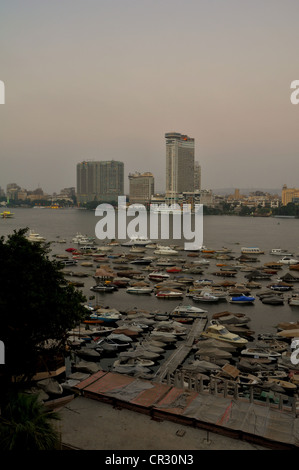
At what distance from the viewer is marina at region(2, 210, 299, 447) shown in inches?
271

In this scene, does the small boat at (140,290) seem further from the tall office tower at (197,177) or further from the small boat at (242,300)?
the tall office tower at (197,177)

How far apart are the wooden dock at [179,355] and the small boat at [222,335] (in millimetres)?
581

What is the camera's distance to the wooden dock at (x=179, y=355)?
1097 centimetres

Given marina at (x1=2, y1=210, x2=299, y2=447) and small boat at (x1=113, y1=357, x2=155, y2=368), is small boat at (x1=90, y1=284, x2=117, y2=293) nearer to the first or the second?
marina at (x1=2, y1=210, x2=299, y2=447)

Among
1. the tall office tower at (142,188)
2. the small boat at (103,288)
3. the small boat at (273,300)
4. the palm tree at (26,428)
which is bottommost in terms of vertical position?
the small boat at (273,300)

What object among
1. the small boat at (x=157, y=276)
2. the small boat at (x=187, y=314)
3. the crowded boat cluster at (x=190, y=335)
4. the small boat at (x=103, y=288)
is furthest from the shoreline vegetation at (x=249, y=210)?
the small boat at (x=187, y=314)

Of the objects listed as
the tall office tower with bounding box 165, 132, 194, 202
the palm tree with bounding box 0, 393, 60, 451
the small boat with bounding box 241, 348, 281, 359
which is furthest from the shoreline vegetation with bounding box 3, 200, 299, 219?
the palm tree with bounding box 0, 393, 60, 451

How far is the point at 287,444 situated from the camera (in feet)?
19.4

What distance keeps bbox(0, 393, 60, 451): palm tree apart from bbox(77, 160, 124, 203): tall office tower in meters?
167

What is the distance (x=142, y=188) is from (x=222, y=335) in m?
142

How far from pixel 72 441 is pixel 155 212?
120 metres

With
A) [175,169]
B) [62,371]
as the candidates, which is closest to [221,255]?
[62,371]

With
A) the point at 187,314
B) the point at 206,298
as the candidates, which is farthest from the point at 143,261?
the point at 187,314

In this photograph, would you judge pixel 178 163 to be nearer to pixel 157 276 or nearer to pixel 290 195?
pixel 290 195
